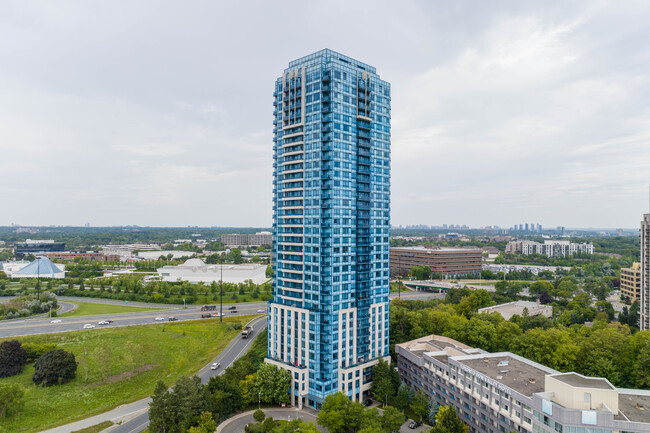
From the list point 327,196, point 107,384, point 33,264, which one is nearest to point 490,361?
point 327,196

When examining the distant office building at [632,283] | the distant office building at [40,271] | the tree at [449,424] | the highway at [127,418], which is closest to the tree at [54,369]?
the highway at [127,418]

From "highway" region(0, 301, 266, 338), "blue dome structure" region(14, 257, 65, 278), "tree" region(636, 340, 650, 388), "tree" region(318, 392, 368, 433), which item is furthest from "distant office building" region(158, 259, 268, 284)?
"tree" region(636, 340, 650, 388)

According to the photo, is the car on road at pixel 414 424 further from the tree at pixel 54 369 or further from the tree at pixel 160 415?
the tree at pixel 54 369

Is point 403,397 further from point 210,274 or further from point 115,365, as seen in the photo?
point 210,274

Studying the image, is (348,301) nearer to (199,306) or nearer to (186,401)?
(186,401)

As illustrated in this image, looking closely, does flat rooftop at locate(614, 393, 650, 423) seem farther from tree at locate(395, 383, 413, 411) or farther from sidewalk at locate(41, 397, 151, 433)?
sidewalk at locate(41, 397, 151, 433)
